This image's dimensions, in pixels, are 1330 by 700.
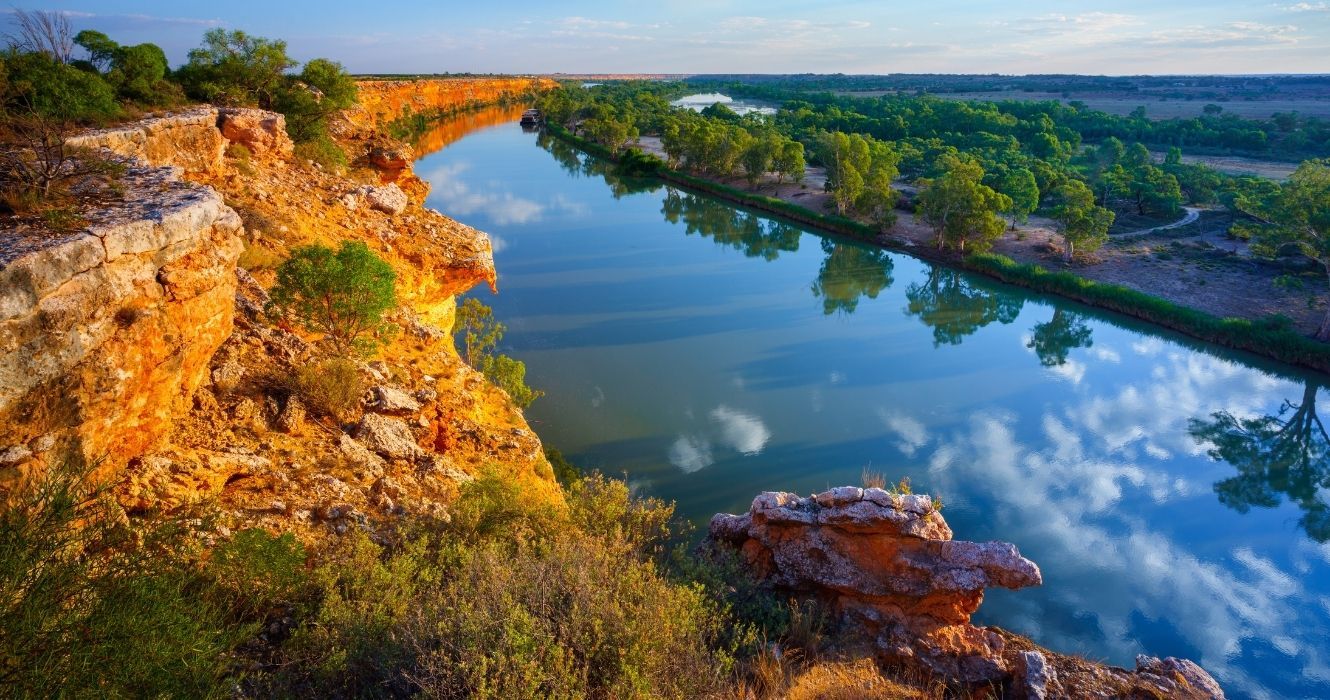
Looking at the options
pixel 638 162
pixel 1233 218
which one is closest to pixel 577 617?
pixel 1233 218

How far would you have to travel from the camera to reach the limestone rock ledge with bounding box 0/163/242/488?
210 inches

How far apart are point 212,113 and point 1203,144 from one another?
251ft

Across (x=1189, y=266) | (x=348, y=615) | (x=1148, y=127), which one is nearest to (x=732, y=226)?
(x=1189, y=266)

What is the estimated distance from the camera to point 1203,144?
61250mm

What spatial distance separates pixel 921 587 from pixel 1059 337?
65.0ft

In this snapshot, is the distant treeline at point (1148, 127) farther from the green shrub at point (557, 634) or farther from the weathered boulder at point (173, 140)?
the green shrub at point (557, 634)

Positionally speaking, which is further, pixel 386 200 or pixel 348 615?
pixel 386 200

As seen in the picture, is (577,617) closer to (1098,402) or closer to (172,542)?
(172,542)

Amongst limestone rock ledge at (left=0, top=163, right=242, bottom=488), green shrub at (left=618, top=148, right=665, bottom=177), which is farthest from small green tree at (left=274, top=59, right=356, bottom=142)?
green shrub at (left=618, top=148, right=665, bottom=177)

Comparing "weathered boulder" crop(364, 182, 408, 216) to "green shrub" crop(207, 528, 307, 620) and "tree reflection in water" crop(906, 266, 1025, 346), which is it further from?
Answer: "tree reflection in water" crop(906, 266, 1025, 346)

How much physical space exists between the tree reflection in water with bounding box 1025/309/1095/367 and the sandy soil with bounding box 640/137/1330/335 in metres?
3.78

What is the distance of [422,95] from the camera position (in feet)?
291

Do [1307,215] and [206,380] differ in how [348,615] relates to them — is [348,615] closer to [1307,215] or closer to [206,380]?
[206,380]

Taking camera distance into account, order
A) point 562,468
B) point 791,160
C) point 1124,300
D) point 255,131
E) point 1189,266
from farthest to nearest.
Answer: point 791,160 → point 1189,266 → point 1124,300 → point 255,131 → point 562,468
